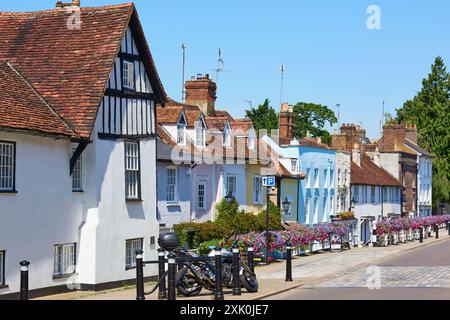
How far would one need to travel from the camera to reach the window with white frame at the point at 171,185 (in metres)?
32.9

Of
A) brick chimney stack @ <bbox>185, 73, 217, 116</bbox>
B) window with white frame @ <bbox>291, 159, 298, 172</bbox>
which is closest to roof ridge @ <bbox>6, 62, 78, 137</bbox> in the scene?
brick chimney stack @ <bbox>185, 73, 217, 116</bbox>

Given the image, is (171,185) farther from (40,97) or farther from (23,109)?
(23,109)

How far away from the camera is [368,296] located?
821 inches

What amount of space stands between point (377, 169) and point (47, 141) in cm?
5306

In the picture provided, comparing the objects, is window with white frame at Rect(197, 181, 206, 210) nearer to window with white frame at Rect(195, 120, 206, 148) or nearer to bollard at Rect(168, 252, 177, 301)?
window with white frame at Rect(195, 120, 206, 148)

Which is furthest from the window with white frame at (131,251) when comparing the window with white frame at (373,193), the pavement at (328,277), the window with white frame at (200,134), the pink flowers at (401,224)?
the window with white frame at (373,193)

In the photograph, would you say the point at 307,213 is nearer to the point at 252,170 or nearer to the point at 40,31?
the point at 252,170

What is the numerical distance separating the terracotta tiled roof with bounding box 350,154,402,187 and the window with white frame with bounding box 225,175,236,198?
→ 23702 millimetres

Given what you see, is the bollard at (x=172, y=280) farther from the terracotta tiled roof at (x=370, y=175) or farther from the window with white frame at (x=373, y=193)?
the window with white frame at (x=373, y=193)

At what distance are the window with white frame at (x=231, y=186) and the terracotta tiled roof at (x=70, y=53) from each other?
11.9 metres

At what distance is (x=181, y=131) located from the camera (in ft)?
117

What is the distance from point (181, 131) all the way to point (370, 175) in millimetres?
35278

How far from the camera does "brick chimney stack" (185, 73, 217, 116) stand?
42544 millimetres
